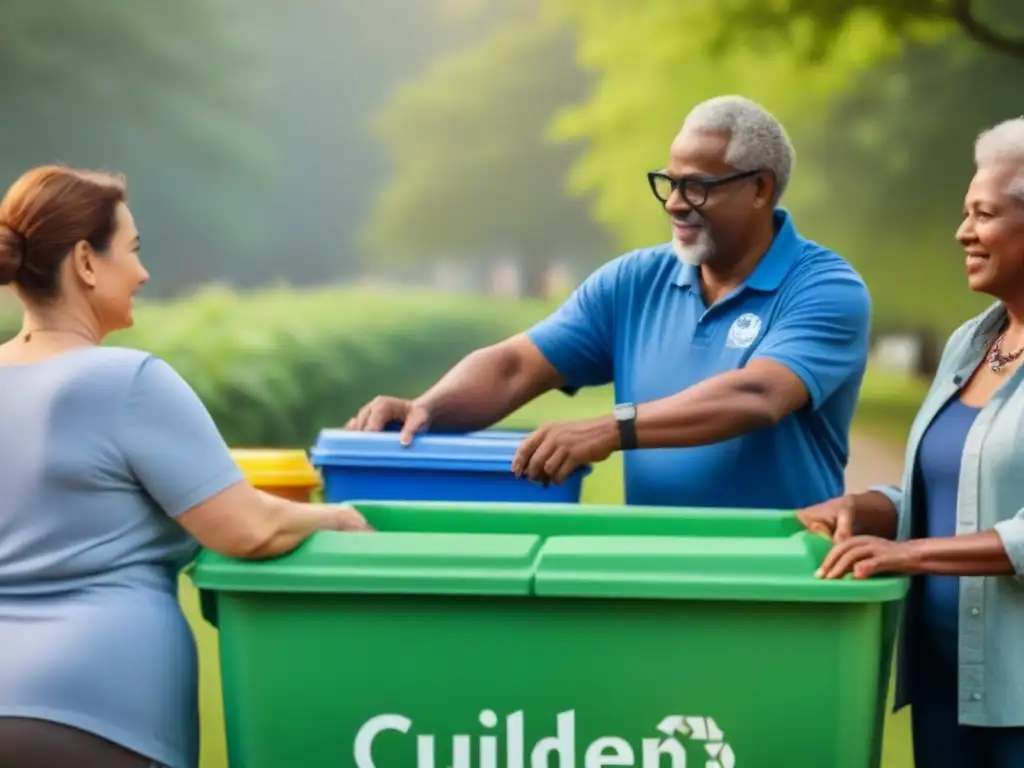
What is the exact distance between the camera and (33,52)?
5387 millimetres

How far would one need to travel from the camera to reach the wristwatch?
2.03 metres

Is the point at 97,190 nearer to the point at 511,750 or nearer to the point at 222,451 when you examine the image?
the point at 222,451

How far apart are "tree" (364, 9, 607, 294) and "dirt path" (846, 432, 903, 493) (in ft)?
4.44

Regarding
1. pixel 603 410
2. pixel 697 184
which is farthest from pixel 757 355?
pixel 603 410

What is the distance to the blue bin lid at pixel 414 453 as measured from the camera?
2227 millimetres

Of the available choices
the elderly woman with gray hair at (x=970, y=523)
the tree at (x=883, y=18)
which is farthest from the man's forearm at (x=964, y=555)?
the tree at (x=883, y=18)

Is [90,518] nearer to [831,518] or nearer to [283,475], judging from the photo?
[283,475]

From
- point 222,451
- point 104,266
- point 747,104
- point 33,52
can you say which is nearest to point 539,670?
point 222,451

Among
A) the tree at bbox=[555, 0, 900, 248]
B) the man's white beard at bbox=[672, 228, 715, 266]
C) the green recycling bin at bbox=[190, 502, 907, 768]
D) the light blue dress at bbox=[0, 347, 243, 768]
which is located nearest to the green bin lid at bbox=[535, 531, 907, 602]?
the green recycling bin at bbox=[190, 502, 907, 768]

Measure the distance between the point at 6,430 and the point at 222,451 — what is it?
0.87 feet

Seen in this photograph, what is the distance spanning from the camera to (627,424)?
2033 millimetres

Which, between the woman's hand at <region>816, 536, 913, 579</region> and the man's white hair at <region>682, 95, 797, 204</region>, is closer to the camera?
the woman's hand at <region>816, 536, 913, 579</region>

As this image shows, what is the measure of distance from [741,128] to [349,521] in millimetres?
1049

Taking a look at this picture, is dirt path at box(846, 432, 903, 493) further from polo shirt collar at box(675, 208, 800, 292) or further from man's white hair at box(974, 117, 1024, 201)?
man's white hair at box(974, 117, 1024, 201)
